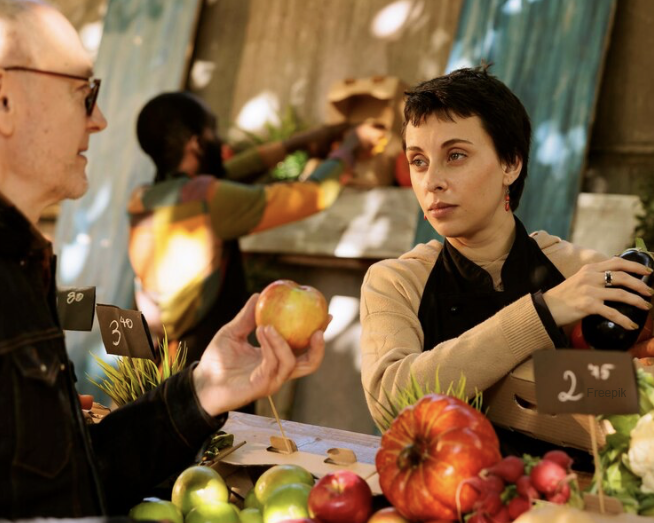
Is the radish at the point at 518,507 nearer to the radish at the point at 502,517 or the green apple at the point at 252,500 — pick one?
the radish at the point at 502,517

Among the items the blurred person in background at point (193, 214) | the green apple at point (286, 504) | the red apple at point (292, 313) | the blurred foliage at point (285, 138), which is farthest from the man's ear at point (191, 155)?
the green apple at point (286, 504)

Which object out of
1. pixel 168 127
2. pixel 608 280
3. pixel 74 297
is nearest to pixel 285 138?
pixel 168 127

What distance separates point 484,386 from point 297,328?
0.38 meters

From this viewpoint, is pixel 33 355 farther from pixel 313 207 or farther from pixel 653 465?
pixel 313 207

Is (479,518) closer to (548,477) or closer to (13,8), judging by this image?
(548,477)

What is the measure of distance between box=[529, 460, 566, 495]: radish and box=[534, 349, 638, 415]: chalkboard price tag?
78mm

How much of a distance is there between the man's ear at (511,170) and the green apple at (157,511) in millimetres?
1010

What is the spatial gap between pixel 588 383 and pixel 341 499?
392 mm

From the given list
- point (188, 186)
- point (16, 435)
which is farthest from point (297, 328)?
point (188, 186)

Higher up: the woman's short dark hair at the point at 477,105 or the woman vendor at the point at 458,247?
the woman's short dark hair at the point at 477,105

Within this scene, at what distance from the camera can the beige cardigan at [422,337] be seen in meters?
1.46

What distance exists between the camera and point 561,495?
1.05 m

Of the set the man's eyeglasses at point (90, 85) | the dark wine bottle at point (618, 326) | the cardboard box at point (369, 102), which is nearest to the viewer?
the man's eyeglasses at point (90, 85)

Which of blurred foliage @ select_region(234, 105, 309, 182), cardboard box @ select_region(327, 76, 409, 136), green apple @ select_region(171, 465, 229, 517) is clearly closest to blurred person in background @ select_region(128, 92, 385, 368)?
cardboard box @ select_region(327, 76, 409, 136)
